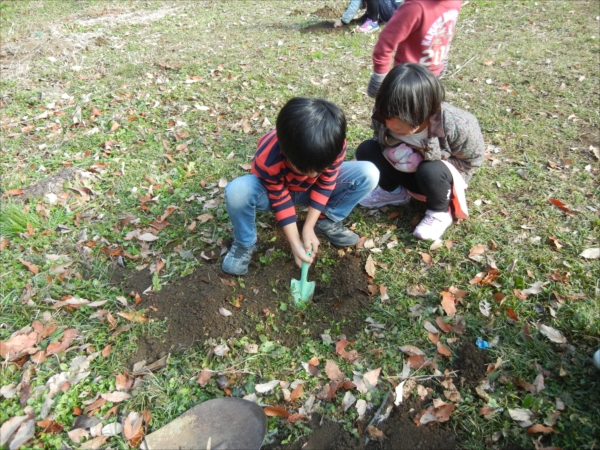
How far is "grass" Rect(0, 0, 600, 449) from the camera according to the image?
2.04 m

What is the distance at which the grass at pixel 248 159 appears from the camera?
80.2 inches

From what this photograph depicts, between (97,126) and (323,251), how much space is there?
2.93 metres

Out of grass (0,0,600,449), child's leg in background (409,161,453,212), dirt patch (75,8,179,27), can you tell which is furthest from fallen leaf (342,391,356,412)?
dirt patch (75,8,179,27)

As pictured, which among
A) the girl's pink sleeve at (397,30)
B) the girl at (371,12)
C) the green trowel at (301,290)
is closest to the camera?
the green trowel at (301,290)

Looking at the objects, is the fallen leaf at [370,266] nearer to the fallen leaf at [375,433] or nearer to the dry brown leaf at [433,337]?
the dry brown leaf at [433,337]

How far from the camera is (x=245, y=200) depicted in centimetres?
228

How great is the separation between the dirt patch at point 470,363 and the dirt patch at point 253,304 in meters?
0.54

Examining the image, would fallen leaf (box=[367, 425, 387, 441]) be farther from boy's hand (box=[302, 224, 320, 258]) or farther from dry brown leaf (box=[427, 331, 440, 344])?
boy's hand (box=[302, 224, 320, 258])

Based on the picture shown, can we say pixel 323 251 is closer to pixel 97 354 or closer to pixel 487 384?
pixel 487 384

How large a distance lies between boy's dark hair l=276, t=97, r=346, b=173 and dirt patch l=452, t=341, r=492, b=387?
123 centimetres

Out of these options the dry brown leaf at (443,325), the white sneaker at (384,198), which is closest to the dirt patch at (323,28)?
the white sneaker at (384,198)

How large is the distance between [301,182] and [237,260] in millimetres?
664

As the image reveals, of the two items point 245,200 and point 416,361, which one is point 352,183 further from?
point 416,361

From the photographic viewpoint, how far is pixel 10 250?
280 cm
